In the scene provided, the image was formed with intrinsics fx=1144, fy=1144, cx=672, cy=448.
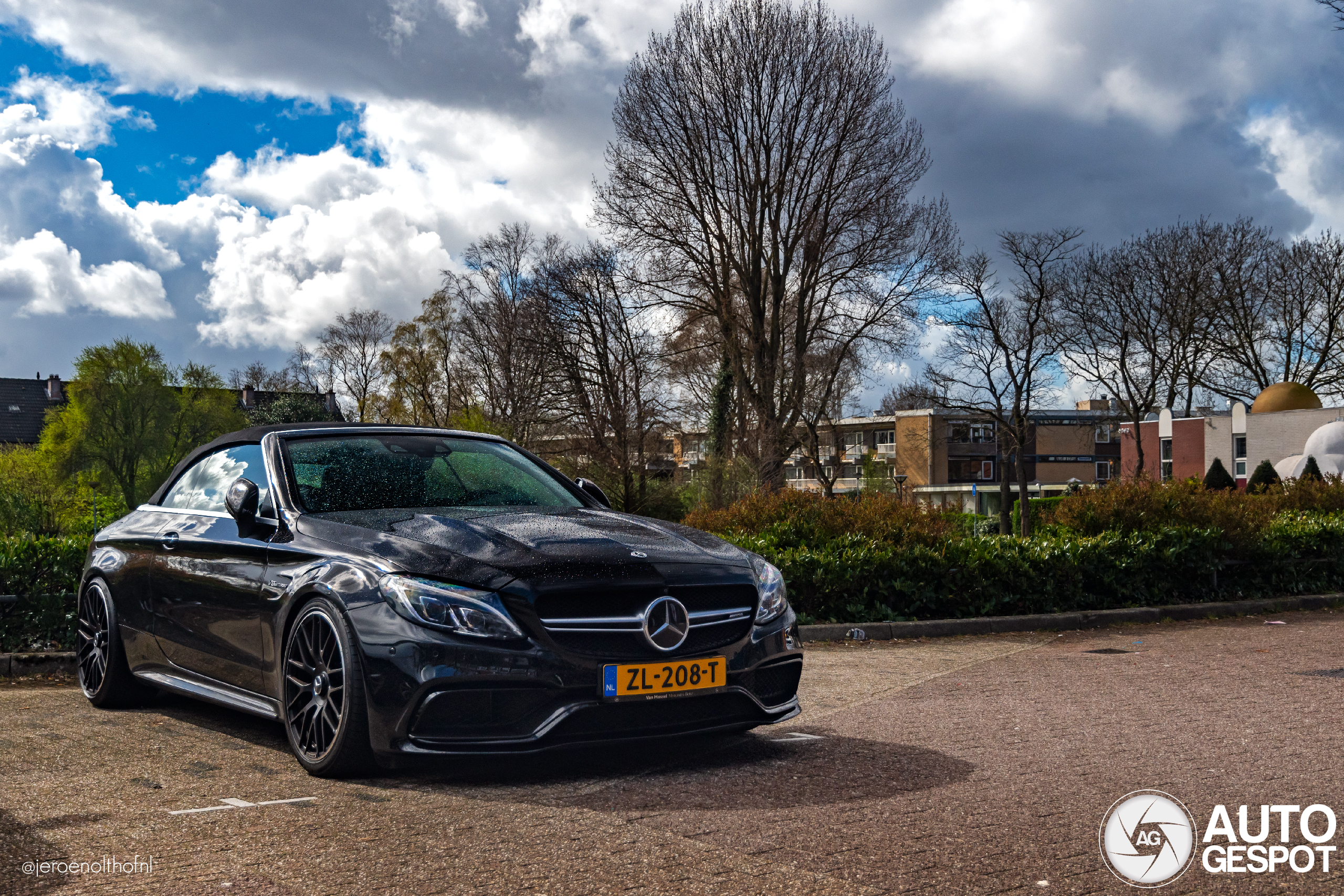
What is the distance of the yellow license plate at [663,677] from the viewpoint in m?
4.33

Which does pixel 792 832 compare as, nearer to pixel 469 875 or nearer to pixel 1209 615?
pixel 469 875

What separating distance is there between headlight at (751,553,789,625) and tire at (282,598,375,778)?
5.42ft

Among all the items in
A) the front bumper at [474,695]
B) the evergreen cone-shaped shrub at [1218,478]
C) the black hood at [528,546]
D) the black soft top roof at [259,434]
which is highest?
the evergreen cone-shaped shrub at [1218,478]

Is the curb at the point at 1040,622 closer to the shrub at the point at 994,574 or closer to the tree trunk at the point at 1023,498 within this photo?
the shrub at the point at 994,574

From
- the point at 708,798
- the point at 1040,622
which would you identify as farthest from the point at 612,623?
the point at 1040,622

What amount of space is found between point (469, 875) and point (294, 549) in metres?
2.02

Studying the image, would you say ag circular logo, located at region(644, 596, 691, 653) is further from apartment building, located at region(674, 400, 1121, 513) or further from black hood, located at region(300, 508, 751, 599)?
apartment building, located at region(674, 400, 1121, 513)

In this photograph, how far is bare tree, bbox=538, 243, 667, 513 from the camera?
36.1 metres

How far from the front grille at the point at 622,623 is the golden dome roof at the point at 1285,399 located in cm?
5380

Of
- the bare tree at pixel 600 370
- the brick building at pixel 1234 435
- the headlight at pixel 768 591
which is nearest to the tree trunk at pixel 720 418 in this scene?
the bare tree at pixel 600 370

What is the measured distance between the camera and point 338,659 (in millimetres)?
4461

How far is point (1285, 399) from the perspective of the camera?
5212 cm

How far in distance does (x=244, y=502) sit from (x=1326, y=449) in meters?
52.1

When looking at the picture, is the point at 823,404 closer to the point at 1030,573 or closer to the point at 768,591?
the point at 1030,573
